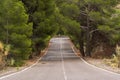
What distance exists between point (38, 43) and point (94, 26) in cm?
898

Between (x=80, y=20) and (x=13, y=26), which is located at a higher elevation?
(x=80, y=20)

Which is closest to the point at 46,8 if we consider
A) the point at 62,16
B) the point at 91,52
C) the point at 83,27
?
the point at 62,16

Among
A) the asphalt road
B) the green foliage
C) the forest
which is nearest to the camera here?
the asphalt road

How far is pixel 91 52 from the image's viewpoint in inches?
2298

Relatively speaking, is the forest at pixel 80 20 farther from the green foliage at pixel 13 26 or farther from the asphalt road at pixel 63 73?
the asphalt road at pixel 63 73

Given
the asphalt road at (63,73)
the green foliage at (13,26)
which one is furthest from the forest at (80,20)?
the asphalt road at (63,73)

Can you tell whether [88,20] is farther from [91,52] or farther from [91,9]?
[91,52]

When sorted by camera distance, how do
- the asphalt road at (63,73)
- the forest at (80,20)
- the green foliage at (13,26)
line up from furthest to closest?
the forest at (80,20)
the green foliage at (13,26)
the asphalt road at (63,73)

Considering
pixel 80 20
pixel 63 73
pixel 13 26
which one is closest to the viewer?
pixel 63 73

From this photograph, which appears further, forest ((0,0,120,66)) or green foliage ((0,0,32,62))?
forest ((0,0,120,66))

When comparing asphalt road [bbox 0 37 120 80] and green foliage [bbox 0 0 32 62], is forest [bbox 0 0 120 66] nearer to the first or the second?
green foliage [bbox 0 0 32 62]

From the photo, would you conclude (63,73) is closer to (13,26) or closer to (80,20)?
(13,26)

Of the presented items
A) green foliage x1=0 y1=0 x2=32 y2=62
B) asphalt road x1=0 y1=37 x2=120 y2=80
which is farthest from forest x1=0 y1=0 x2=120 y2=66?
asphalt road x1=0 y1=37 x2=120 y2=80

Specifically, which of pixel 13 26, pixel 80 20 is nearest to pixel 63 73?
pixel 13 26
